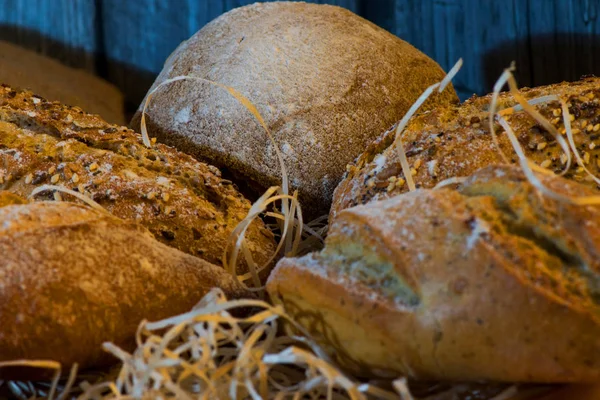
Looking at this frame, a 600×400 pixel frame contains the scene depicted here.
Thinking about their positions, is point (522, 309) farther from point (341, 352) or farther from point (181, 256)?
point (181, 256)

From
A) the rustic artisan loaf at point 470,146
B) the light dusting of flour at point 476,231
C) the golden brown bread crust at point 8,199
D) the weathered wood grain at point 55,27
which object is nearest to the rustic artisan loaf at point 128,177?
the golden brown bread crust at point 8,199

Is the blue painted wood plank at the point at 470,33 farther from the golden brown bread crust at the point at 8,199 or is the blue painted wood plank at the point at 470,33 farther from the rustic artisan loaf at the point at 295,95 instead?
the golden brown bread crust at the point at 8,199

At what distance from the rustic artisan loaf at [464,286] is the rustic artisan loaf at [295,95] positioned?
2.01 feet

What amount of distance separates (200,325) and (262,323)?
0.09m

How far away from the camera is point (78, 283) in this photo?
3.15 ft

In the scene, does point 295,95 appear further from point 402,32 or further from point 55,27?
point 55,27

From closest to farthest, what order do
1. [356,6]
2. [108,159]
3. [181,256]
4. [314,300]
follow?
[314,300] < [181,256] < [108,159] < [356,6]

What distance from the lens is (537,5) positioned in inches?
80.3

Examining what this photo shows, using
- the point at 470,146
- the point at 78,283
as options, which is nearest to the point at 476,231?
the point at 470,146

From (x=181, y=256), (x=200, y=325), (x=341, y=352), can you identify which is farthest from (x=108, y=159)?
(x=341, y=352)

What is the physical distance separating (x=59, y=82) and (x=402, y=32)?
3.61 ft

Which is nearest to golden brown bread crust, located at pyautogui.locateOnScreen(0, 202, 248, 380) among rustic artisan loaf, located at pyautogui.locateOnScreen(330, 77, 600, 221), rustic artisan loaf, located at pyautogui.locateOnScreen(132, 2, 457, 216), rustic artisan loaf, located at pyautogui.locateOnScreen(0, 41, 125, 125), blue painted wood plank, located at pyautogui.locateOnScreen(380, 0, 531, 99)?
rustic artisan loaf, located at pyautogui.locateOnScreen(330, 77, 600, 221)

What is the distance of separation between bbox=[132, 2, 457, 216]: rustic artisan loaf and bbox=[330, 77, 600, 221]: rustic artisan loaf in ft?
0.73

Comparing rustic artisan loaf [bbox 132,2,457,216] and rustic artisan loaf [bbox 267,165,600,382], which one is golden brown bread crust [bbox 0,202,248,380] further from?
rustic artisan loaf [bbox 132,2,457,216]
